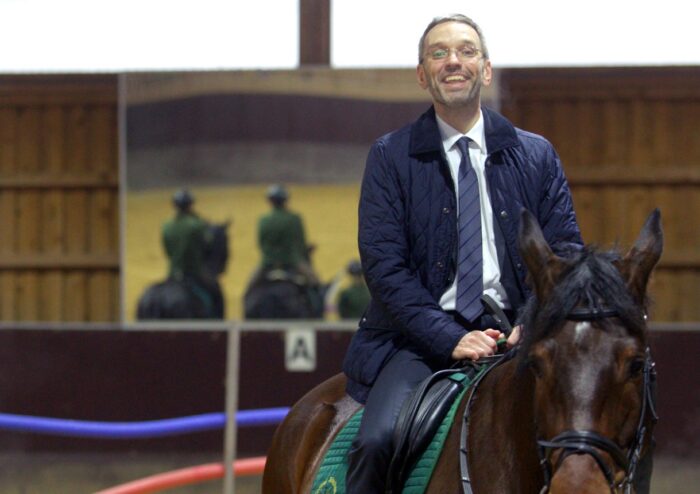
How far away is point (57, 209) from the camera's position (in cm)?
1293

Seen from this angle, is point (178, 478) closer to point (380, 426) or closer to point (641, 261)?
point (380, 426)

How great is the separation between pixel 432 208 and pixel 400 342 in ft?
1.40

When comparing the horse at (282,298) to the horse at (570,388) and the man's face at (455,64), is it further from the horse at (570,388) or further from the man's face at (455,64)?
the horse at (570,388)

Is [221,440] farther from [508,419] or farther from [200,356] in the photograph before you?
[508,419]

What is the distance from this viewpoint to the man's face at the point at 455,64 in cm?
423

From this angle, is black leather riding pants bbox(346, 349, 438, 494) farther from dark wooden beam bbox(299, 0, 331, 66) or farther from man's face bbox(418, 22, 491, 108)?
dark wooden beam bbox(299, 0, 331, 66)

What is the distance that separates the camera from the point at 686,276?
1269 cm

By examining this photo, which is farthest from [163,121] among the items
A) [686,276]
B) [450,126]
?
[450,126]

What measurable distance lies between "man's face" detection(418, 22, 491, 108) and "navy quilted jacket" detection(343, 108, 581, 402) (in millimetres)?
99

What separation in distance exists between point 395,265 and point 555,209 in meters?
0.51

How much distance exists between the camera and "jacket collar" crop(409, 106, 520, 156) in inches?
166

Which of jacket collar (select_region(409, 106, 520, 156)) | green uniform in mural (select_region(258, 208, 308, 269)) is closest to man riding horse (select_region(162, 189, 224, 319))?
green uniform in mural (select_region(258, 208, 308, 269))

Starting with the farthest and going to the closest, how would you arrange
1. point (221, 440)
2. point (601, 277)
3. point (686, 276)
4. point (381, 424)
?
point (686, 276) < point (221, 440) < point (381, 424) < point (601, 277)

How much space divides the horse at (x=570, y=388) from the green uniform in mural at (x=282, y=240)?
7921mm
